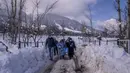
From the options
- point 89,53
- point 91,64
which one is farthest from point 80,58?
point 91,64

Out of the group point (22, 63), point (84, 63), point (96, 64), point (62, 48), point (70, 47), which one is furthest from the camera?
point (70, 47)

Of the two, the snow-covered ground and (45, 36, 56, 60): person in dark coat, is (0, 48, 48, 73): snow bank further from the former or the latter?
(45, 36, 56, 60): person in dark coat

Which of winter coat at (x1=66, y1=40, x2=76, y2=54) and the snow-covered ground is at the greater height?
winter coat at (x1=66, y1=40, x2=76, y2=54)

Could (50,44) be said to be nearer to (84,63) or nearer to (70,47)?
(70,47)

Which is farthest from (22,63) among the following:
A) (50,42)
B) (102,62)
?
(102,62)

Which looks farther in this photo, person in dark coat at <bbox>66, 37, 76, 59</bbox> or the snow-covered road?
person in dark coat at <bbox>66, 37, 76, 59</bbox>

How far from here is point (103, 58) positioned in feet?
42.0

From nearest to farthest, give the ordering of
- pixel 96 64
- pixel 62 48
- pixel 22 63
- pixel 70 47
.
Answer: pixel 96 64
pixel 22 63
pixel 62 48
pixel 70 47

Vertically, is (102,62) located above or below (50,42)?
below

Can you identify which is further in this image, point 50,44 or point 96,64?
point 50,44

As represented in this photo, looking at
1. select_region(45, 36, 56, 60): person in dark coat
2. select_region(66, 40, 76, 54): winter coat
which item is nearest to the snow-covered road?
select_region(66, 40, 76, 54): winter coat

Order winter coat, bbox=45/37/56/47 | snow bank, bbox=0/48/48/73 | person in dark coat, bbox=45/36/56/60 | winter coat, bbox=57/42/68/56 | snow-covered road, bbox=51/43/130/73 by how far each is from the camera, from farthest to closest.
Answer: winter coat, bbox=45/37/56/47
person in dark coat, bbox=45/36/56/60
winter coat, bbox=57/42/68/56
snow bank, bbox=0/48/48/73
snow-covered road, bbox=51/43/130/73

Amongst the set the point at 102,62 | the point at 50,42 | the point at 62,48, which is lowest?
the point at 102,62

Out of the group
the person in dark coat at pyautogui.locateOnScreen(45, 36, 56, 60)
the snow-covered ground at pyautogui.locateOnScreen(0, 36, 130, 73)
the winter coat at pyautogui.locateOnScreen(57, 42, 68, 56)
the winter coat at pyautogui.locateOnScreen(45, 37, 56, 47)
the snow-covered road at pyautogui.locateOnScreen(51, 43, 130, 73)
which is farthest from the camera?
the winter coat at pyautogui.locateOnScreen(45, 37, 56, 47)
